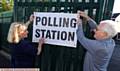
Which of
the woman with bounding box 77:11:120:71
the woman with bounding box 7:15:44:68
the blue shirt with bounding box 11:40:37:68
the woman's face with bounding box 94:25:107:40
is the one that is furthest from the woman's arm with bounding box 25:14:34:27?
the woman's face with bounding box 94:25:107:40

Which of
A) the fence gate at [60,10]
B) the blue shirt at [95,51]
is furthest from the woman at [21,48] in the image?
the blue shirt at [95,51]

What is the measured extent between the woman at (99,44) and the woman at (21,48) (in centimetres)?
51

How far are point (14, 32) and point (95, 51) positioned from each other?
860mm

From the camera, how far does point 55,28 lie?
3523 millimetres

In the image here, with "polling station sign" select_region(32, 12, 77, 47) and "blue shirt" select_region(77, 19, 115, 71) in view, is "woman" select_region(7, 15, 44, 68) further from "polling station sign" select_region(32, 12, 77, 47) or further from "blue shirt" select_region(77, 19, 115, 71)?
"blue shirt" select_region(77, 19, 115, 71)

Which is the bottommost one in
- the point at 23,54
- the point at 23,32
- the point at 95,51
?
the point at 23,54

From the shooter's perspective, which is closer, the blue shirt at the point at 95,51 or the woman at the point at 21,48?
the blue shirt at the point at 95,51

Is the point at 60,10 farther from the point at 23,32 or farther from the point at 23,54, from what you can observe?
the point at 23,54

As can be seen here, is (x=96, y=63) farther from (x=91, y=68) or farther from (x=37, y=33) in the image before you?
(x=37, y=33)

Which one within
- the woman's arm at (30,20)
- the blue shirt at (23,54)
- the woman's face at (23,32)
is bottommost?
the blue shirt at (23,54)

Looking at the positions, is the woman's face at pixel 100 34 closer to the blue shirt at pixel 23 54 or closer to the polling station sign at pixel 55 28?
the polling station sign at pixel 55 28

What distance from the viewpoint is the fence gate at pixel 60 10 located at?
3.58 metres

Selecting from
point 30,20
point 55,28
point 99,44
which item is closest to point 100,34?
point 99,44

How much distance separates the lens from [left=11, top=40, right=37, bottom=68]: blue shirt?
3.59 meters
